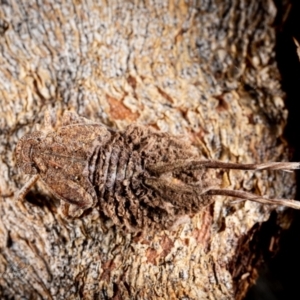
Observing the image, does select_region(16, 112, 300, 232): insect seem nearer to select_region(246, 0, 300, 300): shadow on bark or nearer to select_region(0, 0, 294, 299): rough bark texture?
select_region(0, 0, 294, 299): rough bark texture

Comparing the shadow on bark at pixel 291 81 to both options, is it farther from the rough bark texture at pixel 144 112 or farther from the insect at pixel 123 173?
the insect at pixel 123 173

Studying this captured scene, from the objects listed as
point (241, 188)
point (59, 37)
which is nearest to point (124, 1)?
point (59, 37)

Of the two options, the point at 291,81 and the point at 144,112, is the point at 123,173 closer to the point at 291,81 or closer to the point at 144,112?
the point at 144,112

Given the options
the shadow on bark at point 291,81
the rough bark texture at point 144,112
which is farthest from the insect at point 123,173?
the shadow on bark at point 291,81

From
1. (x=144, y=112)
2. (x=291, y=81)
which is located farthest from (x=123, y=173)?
(x=291, y=81)

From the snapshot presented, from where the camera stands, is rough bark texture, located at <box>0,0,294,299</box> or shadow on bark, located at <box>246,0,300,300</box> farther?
shadow on bark, located at <box>246,0,300,300</box>

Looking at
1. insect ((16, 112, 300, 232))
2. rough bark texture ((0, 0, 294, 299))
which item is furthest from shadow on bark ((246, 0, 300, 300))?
insect ((16, 112, 300, 232))
